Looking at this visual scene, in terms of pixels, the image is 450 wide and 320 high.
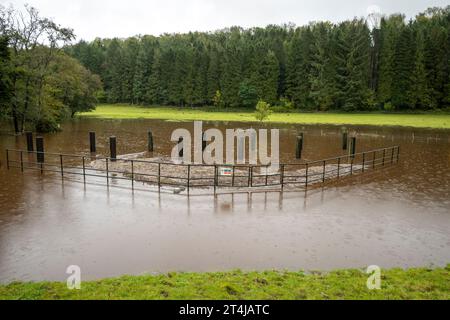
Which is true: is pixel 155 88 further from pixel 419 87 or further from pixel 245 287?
pixel 245 287

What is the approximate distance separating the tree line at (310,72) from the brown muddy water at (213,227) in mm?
55326

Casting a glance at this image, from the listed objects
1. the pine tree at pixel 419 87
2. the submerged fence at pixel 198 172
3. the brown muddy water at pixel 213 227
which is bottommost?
the brown muddy water at pixel 213 227

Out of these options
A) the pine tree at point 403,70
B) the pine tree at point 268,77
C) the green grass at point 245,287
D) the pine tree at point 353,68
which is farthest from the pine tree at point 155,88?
the green grass at point 245,287

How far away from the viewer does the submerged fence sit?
17422 mm

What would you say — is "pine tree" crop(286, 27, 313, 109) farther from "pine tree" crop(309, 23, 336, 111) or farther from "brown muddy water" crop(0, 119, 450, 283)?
"brown muddy water" crop(0, 119, 450, 283)

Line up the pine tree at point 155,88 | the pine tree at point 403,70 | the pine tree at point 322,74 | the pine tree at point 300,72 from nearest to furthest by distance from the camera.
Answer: the pine tree at point 403,70 < the pine tree at point 322,74 < the pine tree at point 300,72 < the pine tree at point 155,88

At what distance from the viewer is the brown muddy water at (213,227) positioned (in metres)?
9.54

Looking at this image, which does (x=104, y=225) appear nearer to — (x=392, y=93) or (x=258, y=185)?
(x=258, y=185)

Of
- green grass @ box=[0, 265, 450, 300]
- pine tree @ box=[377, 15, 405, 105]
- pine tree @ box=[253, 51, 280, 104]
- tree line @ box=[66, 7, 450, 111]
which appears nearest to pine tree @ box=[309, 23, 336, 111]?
tree line @ box=[66, 7, 450, 111]

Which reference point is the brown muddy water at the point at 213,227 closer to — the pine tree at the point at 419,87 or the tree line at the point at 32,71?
the tree line at the point at 32,71

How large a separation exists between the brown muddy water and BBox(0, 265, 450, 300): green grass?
0.88 metres

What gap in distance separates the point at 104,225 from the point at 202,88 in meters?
76.1

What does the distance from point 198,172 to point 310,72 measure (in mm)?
65143
